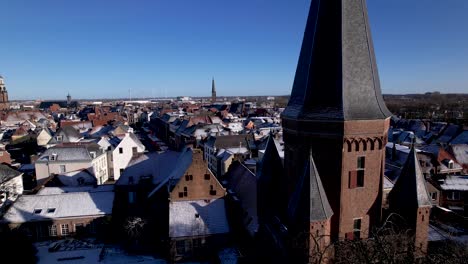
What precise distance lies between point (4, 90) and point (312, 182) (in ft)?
595

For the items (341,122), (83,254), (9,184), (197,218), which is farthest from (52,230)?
(341,122)

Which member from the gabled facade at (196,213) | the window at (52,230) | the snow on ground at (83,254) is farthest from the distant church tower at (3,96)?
the gabled facade at (196,213)

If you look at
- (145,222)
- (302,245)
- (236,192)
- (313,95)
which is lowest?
(145,222)

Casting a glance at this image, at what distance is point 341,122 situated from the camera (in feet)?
43.9

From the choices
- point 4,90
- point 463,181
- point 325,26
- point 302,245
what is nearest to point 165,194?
point 302,245

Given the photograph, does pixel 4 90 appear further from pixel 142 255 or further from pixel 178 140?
pixel 142 255

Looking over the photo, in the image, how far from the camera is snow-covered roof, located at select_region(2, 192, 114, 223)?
111 ft

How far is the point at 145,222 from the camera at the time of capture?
31.2 meters

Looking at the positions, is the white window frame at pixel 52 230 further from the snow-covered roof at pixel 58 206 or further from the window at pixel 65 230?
the snow-covered roof at pixel 58 206

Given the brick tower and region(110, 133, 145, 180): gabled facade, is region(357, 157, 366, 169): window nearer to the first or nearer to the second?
the brick tower

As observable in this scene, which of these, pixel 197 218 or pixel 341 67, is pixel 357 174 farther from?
pixel 197 218

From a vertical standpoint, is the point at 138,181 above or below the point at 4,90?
below

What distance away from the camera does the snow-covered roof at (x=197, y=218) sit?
28.1m

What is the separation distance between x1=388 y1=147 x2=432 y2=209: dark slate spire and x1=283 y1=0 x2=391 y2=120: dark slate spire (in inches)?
131
